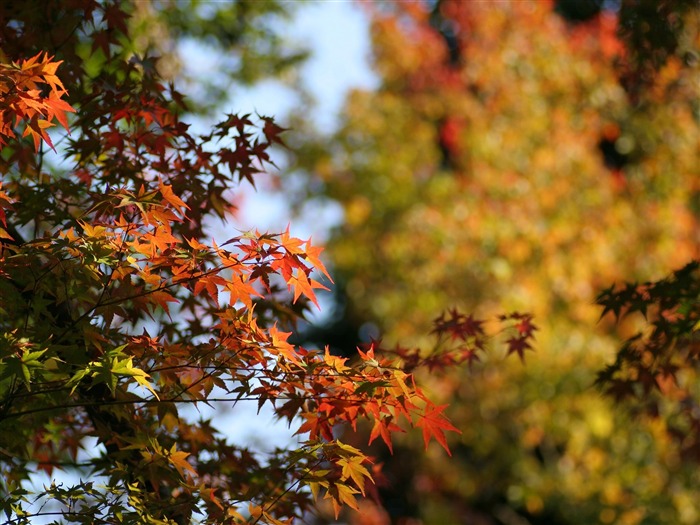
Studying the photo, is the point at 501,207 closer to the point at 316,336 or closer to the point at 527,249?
the point at 527,249

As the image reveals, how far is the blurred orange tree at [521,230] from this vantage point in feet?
33.8

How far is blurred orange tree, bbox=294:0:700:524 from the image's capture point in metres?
10.3

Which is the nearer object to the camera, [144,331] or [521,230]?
[144,331]

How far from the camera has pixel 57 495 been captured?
2.62 m

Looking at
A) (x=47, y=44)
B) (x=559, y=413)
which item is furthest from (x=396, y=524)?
(x=47, y=44)

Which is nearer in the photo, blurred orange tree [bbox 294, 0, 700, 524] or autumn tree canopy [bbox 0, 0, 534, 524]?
A: autumn tree canopy [bbox 0, 0, 534, 524]

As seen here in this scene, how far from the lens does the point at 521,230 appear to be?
11.0 meters

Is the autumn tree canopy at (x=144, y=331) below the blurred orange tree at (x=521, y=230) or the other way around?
below

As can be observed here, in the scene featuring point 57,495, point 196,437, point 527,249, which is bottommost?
point 57,495

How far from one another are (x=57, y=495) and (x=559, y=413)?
8.46 metres

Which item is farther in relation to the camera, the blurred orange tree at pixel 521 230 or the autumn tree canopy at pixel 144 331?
the blurred orange tree at pixel 521 230

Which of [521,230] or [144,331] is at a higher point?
[521,230]

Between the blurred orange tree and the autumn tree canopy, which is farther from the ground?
the blurred orange tree

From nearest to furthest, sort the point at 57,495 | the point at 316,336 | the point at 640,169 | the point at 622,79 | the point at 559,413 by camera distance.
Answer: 1. the point at 57,495
2. the point at 622,79
3. the point at 559,413
4. the point at 640,169
5. the point at 316,336
